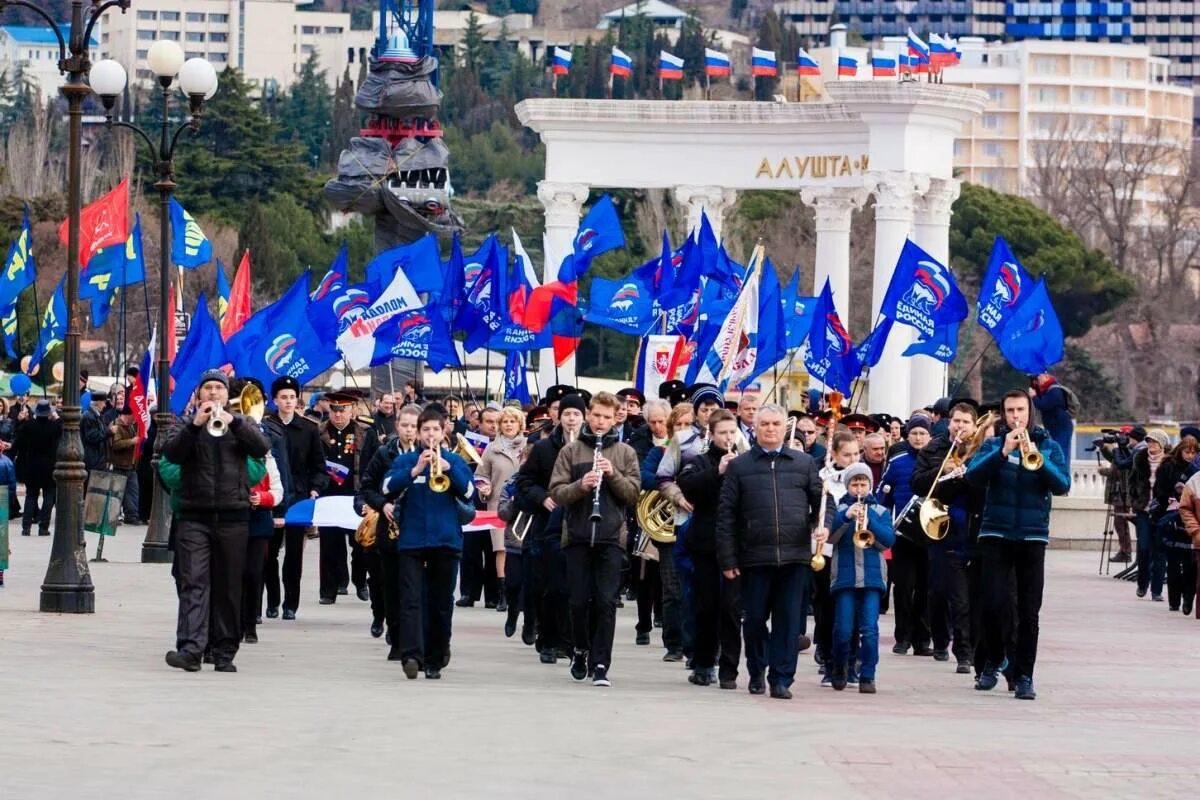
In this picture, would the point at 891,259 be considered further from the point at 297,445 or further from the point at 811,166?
the point at 297,445

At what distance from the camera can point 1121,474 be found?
101ft

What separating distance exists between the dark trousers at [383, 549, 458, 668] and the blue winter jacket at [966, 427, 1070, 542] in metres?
3.26

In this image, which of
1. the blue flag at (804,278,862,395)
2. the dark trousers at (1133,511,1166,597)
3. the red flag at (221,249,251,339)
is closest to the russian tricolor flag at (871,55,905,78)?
the blue flag at (804,278,862,395)

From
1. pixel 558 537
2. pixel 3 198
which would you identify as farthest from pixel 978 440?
pixel 3 198

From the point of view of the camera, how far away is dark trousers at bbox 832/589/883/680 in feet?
54.6

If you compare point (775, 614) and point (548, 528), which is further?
point (548, 528)

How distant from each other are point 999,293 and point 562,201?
22.8 meters

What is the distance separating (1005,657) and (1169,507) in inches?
338

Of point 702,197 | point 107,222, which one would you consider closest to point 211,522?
point 107,222

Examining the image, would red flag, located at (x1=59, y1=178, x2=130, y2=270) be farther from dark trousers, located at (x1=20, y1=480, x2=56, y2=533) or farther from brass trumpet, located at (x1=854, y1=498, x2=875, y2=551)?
brass trumpet, located at (x1=854, y1=498, x2=875, y2=551)

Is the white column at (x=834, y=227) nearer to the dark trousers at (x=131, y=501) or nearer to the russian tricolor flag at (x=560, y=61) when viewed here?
the russian tricolor flag at (x=560, y=61)

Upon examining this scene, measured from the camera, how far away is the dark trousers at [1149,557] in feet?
87.1

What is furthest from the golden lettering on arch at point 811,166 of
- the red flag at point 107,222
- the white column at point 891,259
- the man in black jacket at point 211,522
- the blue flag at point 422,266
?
the man in black jacket at point 211,522

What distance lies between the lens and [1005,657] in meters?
17.4
